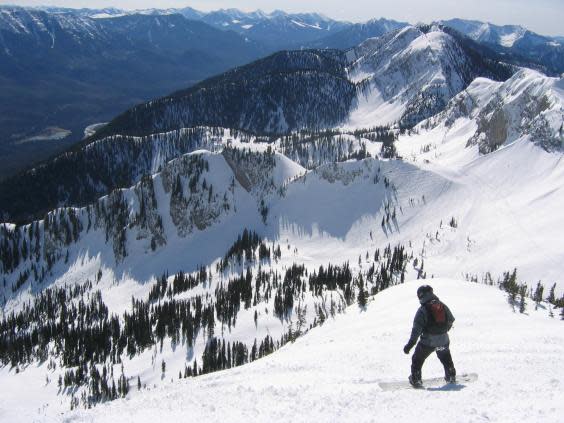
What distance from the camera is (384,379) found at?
76.1ft

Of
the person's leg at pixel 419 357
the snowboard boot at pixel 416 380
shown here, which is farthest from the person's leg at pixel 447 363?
the snowboard boot at pixel 416 380

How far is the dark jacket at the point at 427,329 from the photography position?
67.2ft

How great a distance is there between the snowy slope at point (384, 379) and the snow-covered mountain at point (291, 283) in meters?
0.15

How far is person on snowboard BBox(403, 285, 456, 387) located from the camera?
803 inches

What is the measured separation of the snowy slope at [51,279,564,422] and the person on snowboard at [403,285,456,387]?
3.61 feet

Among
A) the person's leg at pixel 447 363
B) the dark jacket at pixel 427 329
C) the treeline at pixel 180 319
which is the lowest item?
the treeline at pixel 180 319

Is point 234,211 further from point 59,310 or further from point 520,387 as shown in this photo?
point 520,387

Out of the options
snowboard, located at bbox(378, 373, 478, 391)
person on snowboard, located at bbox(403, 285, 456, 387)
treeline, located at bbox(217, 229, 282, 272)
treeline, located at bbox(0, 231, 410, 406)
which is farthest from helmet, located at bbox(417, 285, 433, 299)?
treeline, located at bbox(217, 229, 282, 272)

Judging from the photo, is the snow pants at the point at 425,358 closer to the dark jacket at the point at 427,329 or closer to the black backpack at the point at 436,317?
the dark jacket at the point at 427,329

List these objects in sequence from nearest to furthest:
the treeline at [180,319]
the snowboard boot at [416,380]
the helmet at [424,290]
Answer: the helmet at [424,290], the snowboard boot at [416,380], the treeline at [180,319]

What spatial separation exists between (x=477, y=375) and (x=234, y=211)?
160 m

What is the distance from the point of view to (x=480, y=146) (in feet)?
605

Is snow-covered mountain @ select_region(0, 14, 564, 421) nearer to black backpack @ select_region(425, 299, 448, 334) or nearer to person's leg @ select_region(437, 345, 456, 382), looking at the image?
person's leg @ select_region(437, 345, 456, 382)

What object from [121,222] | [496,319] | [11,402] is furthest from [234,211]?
[496,319]
